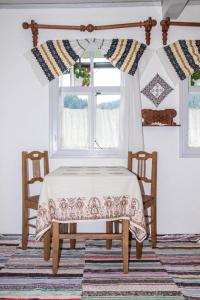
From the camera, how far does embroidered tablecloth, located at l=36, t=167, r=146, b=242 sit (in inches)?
108

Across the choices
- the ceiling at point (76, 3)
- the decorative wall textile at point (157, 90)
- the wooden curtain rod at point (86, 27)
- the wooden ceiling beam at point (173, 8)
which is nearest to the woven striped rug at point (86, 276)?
the decorative wall textile at point (157, 90)

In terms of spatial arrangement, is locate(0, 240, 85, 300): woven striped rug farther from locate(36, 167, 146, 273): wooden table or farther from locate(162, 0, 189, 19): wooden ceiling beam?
locate(162, 0, 189, 19): wooden ceiling beam

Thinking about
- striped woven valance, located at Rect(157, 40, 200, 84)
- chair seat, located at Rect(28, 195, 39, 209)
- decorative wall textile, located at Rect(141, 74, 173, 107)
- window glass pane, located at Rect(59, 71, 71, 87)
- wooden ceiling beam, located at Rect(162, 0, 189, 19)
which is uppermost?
wooden ceiling beam, located at Rect(162, 0, 189, 19)

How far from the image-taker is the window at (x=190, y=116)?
3.91 m

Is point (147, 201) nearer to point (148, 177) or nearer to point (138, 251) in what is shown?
point (138, 251)

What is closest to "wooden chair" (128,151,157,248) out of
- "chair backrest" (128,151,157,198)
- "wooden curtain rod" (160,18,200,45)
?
"chair backrest" (128,151,157,198)

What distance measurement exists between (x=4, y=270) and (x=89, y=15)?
2963 millimetres

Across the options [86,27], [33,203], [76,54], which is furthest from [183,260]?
[86,27]

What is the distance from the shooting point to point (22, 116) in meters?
3.93

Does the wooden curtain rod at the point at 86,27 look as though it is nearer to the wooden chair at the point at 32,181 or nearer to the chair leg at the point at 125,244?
the wooden chair at the point at 32,181

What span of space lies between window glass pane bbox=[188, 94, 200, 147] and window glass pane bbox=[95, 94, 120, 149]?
90 cm

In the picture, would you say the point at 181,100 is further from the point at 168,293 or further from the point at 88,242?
the point at 168,293

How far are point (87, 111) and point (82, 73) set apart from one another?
471 millimetres

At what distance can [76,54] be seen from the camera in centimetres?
384
